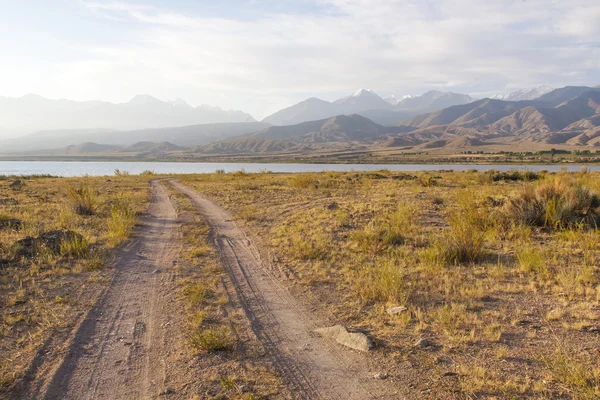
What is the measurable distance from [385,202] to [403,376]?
1428 centimetres

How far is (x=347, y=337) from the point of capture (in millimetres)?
5281

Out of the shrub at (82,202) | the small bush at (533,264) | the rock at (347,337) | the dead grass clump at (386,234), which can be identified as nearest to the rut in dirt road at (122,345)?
the rock at (347,337)

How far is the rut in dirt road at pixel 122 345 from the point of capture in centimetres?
416

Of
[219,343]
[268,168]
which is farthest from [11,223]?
[268,168]

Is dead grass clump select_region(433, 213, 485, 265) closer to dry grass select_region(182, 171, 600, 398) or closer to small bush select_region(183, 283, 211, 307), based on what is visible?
dry grass select_region(182, 171, 600, 398)

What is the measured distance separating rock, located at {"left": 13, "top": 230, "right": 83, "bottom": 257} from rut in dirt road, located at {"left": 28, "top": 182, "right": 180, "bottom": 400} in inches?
80.1

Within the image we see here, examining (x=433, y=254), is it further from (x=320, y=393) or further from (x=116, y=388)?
(x=116, y=388)

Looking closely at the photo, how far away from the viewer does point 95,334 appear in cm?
546

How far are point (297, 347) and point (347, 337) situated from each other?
0.74m

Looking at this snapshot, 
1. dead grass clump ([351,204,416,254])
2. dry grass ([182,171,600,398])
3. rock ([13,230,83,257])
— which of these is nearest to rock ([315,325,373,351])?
dry grass ([182,171,600,398])

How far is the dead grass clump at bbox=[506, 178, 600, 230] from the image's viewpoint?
11.0 meters

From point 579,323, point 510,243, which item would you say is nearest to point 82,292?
point 579,323

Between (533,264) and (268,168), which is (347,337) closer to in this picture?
(533,264)

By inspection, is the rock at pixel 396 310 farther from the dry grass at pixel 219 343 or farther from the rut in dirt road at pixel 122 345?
the rut in dirt road at pixel 122 345
